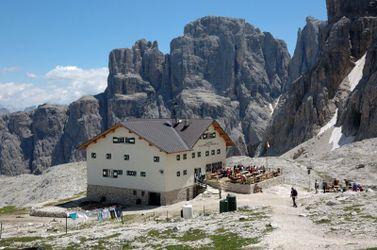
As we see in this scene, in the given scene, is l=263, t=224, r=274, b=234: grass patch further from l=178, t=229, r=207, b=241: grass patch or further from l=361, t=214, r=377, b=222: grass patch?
l=361, t=214, r=377, b=222: grass patch

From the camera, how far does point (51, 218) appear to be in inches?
2367

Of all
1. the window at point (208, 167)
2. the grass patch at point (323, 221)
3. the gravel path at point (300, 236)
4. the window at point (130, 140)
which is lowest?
the gravel path at point (300, 236)

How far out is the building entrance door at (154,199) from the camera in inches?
2485

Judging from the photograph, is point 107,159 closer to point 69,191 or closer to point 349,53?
point 69,191

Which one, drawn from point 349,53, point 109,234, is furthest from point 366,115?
point 109,234

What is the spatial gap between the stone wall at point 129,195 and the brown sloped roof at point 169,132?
5374 millimetres

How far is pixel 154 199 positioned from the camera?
63.5m

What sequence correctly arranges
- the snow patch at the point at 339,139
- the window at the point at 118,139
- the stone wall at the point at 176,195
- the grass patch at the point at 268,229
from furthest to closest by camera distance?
the snow patch at the point at 339,139
the window at the point at 118,139
the stone wall at the point at 176,195
the grass patch at the point at 268,229

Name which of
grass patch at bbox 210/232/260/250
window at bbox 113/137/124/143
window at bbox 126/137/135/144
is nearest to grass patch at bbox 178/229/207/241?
grass patch at bbox 210/232/260/250

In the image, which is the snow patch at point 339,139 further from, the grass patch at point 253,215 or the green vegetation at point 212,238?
the green vegetation at point 212,238

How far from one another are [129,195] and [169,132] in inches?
401

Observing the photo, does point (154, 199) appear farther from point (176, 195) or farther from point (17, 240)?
point (17, 240)

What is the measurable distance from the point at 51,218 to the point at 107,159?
11674 mm

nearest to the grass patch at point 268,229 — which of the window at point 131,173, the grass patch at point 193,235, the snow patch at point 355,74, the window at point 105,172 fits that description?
the grass patch at point 193,235
